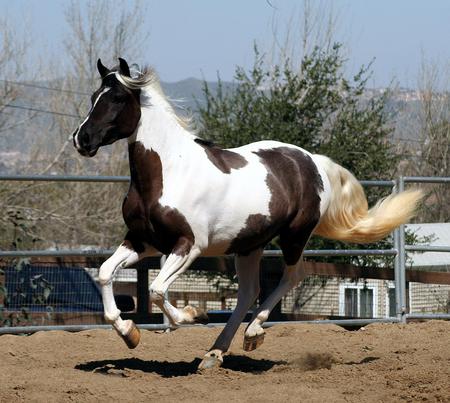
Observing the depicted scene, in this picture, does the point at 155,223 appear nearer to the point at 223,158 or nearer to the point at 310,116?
the point at 223,158

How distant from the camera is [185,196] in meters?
5.62

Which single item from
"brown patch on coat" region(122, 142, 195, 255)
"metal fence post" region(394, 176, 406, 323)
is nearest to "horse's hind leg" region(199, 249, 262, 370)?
"brown patch on coat" region(122, 142, 195, 255)

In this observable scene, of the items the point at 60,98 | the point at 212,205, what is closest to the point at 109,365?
the point at 212,205

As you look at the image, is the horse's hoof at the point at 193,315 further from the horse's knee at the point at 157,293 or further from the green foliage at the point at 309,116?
the green foliage at the point at 309,116

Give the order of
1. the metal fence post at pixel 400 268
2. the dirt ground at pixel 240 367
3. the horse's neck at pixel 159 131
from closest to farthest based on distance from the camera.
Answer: the dirt ground at pixel 240 367, the horse's neck at pixel 159 131, the metal fence post at pixel 400 268

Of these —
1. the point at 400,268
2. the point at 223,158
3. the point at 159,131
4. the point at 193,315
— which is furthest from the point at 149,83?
the point at 400,268

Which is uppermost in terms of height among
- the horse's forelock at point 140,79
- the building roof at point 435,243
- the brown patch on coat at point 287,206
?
the horse's forelock at point 140,79

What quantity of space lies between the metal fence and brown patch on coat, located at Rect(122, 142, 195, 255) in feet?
5.96

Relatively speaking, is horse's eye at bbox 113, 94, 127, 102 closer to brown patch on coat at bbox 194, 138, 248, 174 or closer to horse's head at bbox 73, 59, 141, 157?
horse's head at bbox 73, 59, 141, 157

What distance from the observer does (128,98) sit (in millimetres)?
5676

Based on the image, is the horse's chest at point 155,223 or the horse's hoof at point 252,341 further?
the horse's hoof at point 252,341

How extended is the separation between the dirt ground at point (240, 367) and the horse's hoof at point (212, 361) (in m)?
0.10

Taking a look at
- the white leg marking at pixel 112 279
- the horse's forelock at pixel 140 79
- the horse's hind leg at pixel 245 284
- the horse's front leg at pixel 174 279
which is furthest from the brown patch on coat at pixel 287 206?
the horse's forelock at pixel 140 79

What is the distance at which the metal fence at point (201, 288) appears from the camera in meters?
8.02
